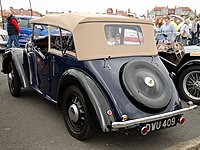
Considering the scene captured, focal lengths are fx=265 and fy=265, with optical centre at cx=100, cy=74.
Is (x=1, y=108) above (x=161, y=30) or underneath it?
underneath

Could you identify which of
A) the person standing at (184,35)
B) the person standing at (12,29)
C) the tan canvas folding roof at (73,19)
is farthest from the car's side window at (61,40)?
the person standing at (184,35)

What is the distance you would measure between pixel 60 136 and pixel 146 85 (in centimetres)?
144

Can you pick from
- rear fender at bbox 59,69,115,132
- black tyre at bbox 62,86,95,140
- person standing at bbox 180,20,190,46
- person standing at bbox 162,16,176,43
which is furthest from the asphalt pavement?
person standing at bbox 180,20,190,46

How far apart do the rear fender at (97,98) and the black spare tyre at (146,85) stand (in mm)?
336

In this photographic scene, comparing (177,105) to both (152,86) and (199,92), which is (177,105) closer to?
(152,86)

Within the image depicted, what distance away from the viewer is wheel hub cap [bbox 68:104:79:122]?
3.64m

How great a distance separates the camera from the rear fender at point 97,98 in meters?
3.19

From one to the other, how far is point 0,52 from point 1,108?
25.4ft

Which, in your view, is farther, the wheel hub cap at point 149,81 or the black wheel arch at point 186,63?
the black wheel arch at point 186,63

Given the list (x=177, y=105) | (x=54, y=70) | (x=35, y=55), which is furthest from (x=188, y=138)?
(x=35, y=55)

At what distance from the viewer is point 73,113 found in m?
3.70

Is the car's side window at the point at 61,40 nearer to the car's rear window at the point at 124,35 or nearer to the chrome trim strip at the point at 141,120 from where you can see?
the car's rear window at the point at 124,35

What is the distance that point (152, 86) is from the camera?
140 inches

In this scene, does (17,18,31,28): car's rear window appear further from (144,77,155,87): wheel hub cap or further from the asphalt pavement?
(144,77,155,87): wheel hub cap
